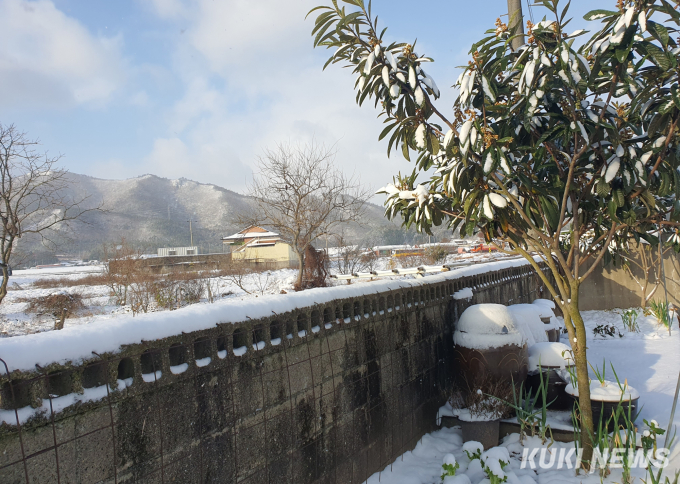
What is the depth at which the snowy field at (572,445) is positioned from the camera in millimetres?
4340

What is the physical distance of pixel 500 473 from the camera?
14.0 feet

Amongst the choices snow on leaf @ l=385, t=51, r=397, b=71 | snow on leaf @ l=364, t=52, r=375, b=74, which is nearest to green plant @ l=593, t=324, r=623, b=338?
snow on leaf @ l=385, t=51, r=397, b=71

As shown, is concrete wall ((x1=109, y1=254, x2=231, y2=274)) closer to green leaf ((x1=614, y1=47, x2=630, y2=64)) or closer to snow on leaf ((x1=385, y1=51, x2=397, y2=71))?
snow on leaf ((x1=385, y1=51, x2=397, y2=71))

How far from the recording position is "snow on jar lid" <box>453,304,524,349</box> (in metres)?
5.56

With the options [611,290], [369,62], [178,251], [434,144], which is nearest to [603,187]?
[434,144]

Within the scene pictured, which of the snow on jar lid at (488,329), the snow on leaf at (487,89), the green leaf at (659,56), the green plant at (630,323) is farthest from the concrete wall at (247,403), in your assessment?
the green plant at (630,323)

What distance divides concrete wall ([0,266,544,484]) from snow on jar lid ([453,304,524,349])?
0.56m

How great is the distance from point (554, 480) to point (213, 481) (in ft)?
10.8

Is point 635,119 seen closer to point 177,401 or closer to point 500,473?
point 500,473

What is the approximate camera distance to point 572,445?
192 inches

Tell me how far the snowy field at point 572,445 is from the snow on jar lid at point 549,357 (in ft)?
3.33

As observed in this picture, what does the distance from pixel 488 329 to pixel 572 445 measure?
1520 mm

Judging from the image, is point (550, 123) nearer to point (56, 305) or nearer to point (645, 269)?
point (645, 269)

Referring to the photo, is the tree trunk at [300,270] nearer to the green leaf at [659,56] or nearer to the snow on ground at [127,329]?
the snow on ground at [127,329]
